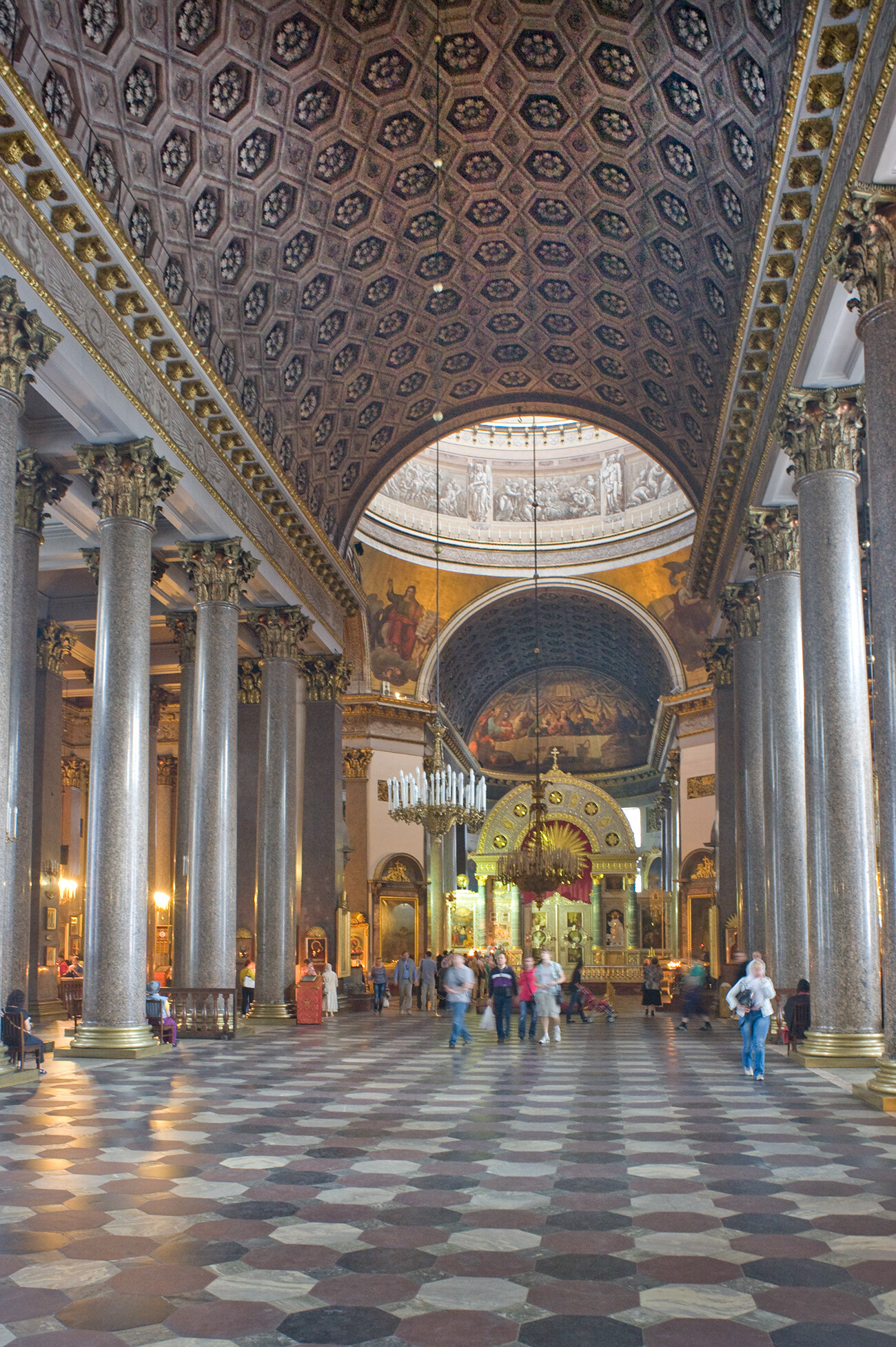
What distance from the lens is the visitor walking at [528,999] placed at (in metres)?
16.5

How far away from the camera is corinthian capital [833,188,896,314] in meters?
9.12

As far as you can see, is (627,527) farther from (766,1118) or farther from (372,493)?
(766,1118)

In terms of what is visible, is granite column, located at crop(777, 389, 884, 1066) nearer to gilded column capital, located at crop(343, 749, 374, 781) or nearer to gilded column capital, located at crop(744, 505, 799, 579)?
gilded column capital, located at crop(744, 505, 799, 579)

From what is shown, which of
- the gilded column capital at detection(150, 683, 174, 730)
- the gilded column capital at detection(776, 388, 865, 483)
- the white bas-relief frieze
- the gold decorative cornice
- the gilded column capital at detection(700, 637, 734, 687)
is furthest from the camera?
the gold decorative cornice

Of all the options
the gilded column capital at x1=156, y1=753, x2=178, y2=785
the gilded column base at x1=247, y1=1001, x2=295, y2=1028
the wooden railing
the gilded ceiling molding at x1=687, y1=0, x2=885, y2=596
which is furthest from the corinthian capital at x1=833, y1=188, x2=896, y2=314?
the gilded column capital at x1=156, y1=753, x2=178, y2=785

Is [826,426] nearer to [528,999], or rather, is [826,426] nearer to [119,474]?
[119,474]

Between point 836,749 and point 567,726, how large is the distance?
37062 mm

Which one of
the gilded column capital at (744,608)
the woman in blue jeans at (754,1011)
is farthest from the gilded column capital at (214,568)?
the woman in blue jeans at (754,1011)

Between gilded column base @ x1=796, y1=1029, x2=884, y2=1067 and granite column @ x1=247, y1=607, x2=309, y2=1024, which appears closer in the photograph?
gilded column base @ x1=796, y1=1029, x2=884, y2=1067

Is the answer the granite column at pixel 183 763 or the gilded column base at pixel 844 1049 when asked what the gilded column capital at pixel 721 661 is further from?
the gilded column base at pixel 844 1049

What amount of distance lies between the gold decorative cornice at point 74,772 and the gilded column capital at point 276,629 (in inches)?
363

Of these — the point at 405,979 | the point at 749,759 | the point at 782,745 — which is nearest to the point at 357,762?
the point at 405,979

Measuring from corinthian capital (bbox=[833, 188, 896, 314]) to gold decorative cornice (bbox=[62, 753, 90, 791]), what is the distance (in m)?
21.8

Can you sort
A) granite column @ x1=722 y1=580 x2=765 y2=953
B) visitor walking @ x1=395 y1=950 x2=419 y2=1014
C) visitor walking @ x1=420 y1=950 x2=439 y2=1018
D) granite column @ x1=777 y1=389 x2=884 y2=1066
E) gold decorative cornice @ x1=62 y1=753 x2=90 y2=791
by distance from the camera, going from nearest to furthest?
1. granite column @ x1=777 y1=389 x2=884 y2=1066
2. granite column @ x1=722 y1=580 x2=765 y2=953
3. visitor walking @ x1=395 y1=950 x2=419 y2=1014
4. visitor walking @ x1=420 y1=950 x2=439 y2=1018
5. gold decorative cornice @ x1=62 y1=753 x2=90 y2=791
